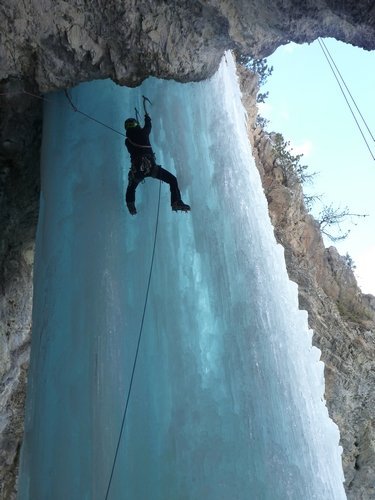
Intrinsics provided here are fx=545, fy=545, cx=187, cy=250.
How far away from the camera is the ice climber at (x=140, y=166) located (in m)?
4.62

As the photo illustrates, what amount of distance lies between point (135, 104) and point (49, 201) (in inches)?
51.3

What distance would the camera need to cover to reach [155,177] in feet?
15.3

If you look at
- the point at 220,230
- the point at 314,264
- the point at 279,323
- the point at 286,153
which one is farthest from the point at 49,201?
the point at 286,153

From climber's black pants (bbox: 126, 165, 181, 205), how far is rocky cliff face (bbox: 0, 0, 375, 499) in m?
0.90

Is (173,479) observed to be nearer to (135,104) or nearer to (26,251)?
(135,104)

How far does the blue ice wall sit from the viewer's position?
377cm

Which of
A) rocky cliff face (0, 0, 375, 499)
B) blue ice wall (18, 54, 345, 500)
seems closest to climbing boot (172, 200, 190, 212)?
blue ice wall (18, 54, 345, 500)

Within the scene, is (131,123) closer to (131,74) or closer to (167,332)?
(131,74)

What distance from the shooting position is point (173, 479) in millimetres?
3666

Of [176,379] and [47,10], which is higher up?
[47,10]

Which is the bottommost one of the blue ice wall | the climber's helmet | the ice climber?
the blue ice wall

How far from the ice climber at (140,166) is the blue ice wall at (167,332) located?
0.66 ft

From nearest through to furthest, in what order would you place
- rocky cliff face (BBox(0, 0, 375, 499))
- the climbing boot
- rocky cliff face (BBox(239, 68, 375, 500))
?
1. rocky cliff face (BBox(0, 0, 375, 499))
2. the climbing boot
3. rocky cliff face (BBox(239, 68, 375, 500))

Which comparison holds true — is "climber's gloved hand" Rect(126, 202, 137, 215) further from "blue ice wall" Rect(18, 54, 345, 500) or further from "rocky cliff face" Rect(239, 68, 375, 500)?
"rocky cliff face" Rect(239, 68, 375, 500)
